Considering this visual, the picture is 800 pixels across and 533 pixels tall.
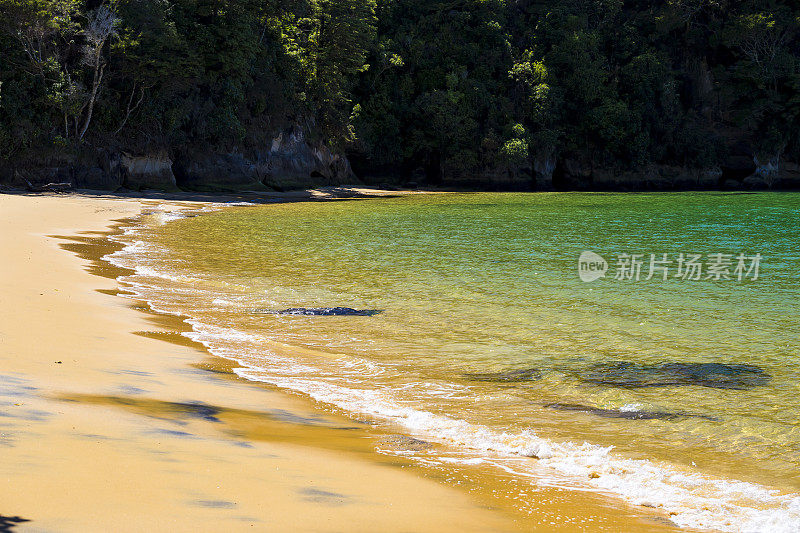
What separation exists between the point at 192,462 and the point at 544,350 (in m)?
5.10

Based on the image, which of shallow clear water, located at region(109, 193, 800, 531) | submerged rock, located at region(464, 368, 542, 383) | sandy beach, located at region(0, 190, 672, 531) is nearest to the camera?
sandy beach, located at region(0, 190, 672, 531)

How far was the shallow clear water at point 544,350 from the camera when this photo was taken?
4543mm

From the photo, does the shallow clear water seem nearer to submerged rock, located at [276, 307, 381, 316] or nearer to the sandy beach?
submerged rock, located at [276, 307, 381, 316]

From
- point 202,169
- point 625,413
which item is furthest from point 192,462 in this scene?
point 202,169

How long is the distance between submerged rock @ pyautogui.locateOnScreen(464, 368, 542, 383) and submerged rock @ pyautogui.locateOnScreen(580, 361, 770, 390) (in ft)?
1.55

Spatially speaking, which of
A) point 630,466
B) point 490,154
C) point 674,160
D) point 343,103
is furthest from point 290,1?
point 630,466

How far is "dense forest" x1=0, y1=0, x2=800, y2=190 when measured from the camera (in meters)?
42.3

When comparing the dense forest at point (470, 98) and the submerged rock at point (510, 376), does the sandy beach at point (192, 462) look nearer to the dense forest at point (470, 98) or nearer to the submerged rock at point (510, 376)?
the submerged rock at point (510, 376)

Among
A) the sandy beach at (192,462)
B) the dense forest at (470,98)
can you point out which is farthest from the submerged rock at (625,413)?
the dense forest at (470,98)

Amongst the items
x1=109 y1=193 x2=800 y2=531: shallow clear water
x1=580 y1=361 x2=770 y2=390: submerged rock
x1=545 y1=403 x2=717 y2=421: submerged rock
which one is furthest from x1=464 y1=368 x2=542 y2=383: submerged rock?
x1=545 y1=403 x2=717 y2=421: submerged rock

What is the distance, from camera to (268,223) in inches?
1006

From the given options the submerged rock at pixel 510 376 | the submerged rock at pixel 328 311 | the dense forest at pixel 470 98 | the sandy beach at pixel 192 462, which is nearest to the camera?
the sandy beach at pixel 192 462

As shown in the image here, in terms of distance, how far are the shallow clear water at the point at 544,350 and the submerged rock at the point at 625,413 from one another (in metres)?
0.03

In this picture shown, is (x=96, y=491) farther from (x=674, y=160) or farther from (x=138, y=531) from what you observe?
(x=674, y=160)
